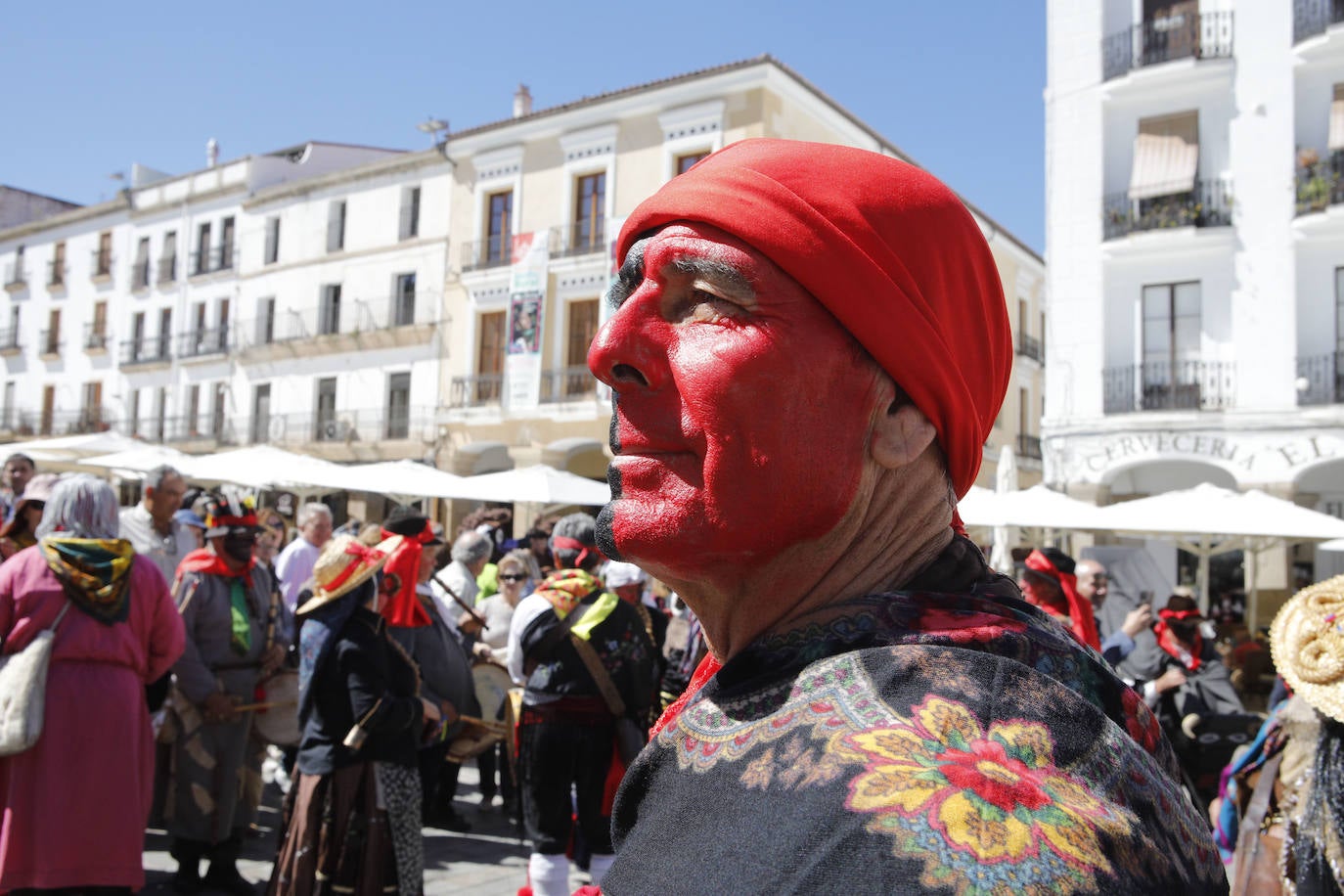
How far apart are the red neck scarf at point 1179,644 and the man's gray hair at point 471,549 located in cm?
494

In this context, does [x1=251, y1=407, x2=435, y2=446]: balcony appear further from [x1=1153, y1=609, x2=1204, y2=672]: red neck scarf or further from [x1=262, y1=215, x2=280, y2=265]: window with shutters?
[x1=1153, y1=609, x2=1204, y2=672]: red neck scarf

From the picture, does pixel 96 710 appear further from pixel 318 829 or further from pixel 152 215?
pixel 152 215

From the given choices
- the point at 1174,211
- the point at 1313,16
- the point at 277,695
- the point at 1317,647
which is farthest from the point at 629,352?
the point at 1313,16

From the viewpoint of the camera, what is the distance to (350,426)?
91.1 feet

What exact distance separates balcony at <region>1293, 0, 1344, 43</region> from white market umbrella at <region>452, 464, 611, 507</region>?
42.0 feet

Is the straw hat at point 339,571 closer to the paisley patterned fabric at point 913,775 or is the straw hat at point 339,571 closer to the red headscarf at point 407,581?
the red headscarf at point 407,581

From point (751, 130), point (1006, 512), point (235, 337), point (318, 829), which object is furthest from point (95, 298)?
point (318, 829)

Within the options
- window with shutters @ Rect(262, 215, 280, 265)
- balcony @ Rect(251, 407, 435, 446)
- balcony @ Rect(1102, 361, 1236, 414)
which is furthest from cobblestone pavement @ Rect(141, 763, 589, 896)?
window with shutters @ Rect(262, 215, 280, 265)

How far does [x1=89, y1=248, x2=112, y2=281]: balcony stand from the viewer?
35.9 metres

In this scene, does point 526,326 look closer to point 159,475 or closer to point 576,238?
point 576,238

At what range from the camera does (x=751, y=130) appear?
2091 cm

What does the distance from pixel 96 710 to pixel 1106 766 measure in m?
4.34

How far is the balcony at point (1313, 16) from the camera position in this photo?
15602 millimetres

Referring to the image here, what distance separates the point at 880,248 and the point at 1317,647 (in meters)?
3.09
